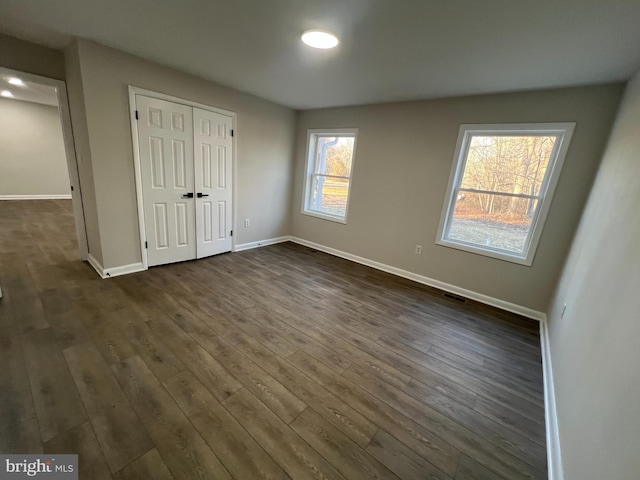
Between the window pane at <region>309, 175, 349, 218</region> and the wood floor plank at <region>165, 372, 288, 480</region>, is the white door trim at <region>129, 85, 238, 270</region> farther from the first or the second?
the wood floor plank at <region>165, 372, 288, 480</region>

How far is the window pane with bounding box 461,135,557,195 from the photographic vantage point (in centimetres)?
286

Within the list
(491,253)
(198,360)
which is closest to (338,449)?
(198,360)

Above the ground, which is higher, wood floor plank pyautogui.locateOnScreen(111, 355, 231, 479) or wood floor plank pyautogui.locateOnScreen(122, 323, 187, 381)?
wood floor plank pyautogui.locateOnScreen(122, 323, 187, 381)

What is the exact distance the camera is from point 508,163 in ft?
10.0

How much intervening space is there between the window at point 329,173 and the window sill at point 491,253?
5.46 ft

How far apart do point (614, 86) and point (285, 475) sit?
400 centimetres

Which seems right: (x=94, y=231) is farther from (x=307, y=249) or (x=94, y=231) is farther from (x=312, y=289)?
(x=307, y=249)

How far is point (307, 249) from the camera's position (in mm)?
4871

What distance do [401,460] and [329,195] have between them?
153 inches

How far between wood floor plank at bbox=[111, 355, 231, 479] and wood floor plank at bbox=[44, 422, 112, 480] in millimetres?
202

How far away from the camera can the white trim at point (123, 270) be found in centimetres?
305

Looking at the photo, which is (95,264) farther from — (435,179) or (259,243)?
(435,179)

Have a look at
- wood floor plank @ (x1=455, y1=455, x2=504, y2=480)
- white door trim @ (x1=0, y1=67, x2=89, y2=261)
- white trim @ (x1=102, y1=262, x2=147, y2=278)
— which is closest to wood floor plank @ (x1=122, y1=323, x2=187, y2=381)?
white trim @ (x1=102, y1=262, x2=147, y2=278)

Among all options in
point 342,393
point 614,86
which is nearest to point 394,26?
point 614,86
